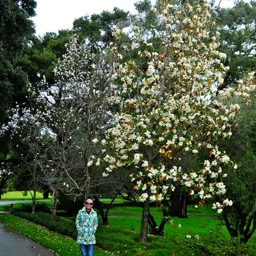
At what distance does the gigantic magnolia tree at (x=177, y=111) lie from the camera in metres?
11.3

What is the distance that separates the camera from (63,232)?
61.3ft

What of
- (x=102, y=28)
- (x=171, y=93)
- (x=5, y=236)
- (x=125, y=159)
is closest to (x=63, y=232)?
(x=5, y=236)

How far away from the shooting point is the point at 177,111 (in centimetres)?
1180

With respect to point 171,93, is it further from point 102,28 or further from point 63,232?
point 102,28

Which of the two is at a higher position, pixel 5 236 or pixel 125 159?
pixel 125 159

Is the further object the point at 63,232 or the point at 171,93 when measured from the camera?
the point at 63,232

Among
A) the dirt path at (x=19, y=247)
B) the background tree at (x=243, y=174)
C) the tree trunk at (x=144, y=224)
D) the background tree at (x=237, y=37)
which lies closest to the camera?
the dirt path at (x=19, y=247)

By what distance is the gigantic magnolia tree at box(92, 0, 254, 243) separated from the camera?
1131 cm

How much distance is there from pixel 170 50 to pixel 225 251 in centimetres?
694

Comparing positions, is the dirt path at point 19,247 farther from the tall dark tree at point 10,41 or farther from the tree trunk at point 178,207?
the tree trunk at point 178,207

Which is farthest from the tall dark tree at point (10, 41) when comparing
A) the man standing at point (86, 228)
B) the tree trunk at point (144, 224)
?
the man standing at point (86, 228)

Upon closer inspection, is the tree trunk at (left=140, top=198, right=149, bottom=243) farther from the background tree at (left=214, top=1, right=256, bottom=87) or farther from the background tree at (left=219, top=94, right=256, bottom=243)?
the background tree at (left=214, top=1, right=256, bottom=87)

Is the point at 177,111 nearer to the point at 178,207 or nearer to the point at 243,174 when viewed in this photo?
the point at 243,174

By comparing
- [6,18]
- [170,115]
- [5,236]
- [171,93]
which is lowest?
[5,236]
